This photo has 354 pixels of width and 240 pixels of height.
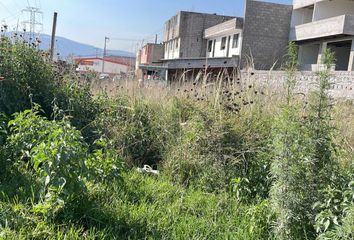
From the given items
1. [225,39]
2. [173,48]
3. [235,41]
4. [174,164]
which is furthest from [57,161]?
[173,48]

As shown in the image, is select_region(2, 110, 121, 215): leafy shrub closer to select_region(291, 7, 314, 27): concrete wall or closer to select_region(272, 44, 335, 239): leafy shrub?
select_region(272, 44, 335, 239): leafy shrub

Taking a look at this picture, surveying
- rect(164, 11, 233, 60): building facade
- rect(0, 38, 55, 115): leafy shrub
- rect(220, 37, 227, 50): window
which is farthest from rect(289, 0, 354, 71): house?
rect(0, 38, 55, 115): leafy shrub

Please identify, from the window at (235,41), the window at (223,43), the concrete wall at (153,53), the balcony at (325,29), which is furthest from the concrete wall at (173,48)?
the balcony at (325,29)

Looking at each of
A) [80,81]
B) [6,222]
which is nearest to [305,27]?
[80,81]

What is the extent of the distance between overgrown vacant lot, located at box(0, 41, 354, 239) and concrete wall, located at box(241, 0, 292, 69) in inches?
938

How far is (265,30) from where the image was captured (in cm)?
2850

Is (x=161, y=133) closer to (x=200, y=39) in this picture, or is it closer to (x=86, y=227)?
(x=86, y=227)

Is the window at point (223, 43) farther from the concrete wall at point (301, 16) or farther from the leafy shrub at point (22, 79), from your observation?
the leafy shrub at point (22, 79)

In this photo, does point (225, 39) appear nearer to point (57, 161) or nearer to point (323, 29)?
point (323, 29)

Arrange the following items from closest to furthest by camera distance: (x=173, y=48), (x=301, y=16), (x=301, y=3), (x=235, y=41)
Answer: (x=301, y=3)
(x=301, y=16)
(x=235, y=41)
(x=173, y=48)

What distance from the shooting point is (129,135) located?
519cm

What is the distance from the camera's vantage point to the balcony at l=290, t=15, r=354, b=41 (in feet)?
70.2

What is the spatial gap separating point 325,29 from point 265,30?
5.78 meters

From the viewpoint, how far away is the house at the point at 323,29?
22109mm
